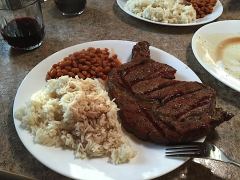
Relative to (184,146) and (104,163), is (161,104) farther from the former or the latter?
(104,163)

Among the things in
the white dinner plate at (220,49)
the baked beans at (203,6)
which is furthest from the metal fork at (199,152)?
the baked beans at (203,6)

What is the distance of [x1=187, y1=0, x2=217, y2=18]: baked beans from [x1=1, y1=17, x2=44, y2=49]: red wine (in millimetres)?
866

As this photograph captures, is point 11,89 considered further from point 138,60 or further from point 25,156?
point 138,60

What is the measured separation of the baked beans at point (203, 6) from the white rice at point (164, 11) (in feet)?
0.21

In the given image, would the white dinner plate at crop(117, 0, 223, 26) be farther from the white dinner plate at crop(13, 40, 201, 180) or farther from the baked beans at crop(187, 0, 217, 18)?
the white dinner plate at crop(13, 40, 201, 180)

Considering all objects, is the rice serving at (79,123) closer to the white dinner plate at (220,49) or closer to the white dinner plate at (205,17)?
the white dinner plate at (220,49)

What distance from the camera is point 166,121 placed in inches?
40.8

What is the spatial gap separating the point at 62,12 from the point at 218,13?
87cm

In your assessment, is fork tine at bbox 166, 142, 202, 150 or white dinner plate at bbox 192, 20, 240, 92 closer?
fork tine at bbox 166, 142, 202, 150

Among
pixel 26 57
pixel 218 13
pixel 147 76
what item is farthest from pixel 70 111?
pixel 218 13

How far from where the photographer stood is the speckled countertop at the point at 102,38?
1.04 meters

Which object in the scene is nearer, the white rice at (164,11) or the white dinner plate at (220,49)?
the white dinner plate at (220,49)

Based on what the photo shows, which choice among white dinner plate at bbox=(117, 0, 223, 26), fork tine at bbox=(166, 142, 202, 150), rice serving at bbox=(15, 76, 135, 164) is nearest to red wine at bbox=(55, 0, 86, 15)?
white dinner plate at bbox=(117, 0, 223, 26)

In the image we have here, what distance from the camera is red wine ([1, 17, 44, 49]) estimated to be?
4.73 ft
